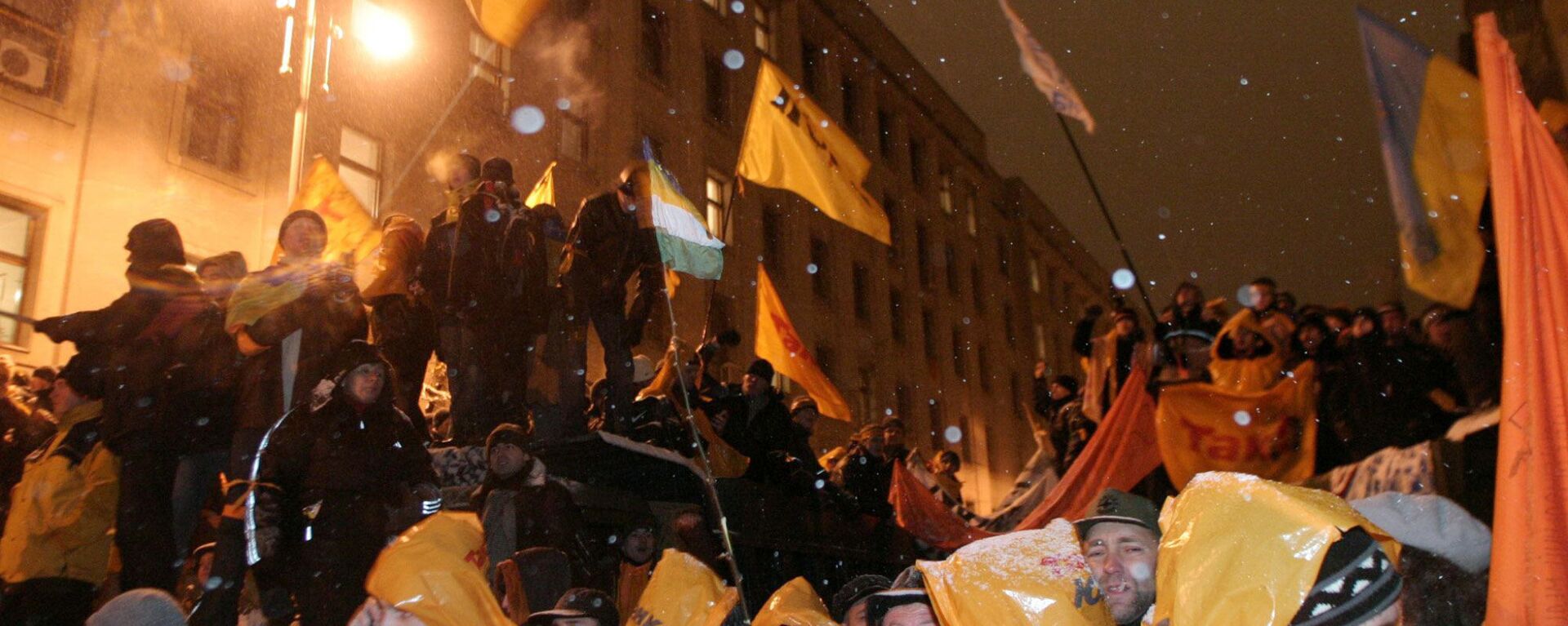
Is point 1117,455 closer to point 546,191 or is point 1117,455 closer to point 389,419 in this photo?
point 546,191

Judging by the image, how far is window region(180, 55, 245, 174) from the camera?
601 inches

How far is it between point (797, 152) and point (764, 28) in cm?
1987

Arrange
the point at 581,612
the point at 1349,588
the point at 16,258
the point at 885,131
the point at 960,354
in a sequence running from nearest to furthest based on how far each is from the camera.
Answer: the point at 1349,588
the point at 581,612
the point at 16,258
the point at 885,131
the point at 960,354

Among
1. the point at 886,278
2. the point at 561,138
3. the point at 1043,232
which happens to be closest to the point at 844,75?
the point at 886,278

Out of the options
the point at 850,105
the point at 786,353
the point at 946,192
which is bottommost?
the point at 786,353

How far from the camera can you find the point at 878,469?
10.8 m

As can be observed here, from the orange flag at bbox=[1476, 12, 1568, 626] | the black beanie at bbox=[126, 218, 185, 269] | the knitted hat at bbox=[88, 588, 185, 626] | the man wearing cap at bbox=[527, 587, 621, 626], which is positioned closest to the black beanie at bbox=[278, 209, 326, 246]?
the black beanie at bbox=[126, 218, 185, 269]

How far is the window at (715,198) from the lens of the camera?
2606cm

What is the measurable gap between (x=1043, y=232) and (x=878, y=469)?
42642mm

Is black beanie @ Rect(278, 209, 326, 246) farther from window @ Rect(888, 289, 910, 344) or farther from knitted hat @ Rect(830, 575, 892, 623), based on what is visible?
window @ Rect(888, 289, 910, 344)

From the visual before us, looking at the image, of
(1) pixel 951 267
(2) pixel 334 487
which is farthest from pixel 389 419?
(1) pixel 951 267

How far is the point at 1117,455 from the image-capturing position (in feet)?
36.5

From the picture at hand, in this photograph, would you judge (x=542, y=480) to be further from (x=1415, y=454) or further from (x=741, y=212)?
(x=741, y=212)

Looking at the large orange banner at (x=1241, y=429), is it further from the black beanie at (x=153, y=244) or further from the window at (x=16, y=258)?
the window at (x=16, y=258)
